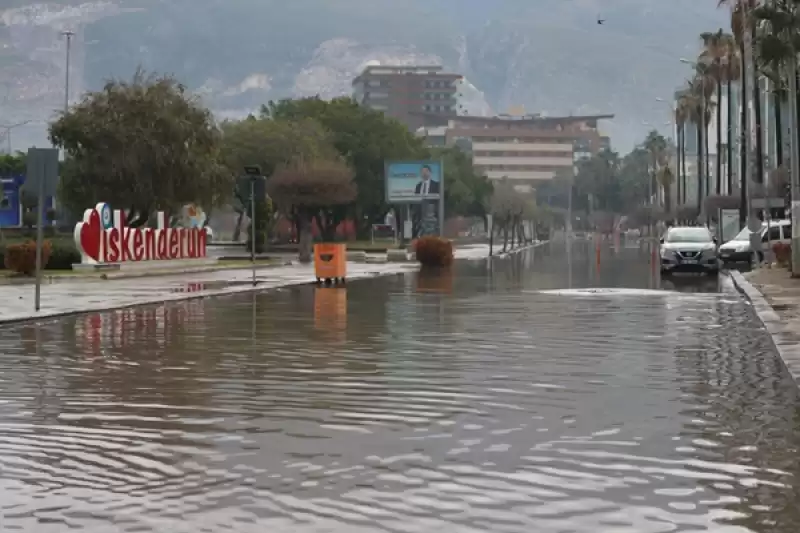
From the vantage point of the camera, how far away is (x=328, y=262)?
39.7m

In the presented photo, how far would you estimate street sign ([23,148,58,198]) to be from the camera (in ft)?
78.2

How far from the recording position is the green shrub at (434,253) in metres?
56.5

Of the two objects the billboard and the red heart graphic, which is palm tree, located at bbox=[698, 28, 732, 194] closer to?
the billboard

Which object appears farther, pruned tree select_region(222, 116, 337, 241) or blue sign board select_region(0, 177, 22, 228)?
blue sign board select_region(0, 177, 22, 228)

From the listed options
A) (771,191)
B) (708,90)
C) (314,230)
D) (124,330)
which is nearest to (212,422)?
(124,330)

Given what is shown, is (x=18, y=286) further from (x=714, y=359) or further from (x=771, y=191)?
(x=771, y=191)

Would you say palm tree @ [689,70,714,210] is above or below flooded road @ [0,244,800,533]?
above

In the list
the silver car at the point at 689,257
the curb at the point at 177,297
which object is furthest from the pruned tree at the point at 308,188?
the silver car at the point at 689,257

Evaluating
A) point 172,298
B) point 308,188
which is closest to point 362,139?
point 308,188

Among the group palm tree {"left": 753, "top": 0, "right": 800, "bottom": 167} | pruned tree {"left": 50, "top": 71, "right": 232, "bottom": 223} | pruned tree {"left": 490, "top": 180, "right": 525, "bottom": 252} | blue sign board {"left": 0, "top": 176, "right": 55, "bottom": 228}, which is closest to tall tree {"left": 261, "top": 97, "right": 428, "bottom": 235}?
pruned tree {"left": 490, "top": 180, "right": 525, "bottom": 252}

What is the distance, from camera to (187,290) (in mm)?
33500

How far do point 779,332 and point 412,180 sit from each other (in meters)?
69.4

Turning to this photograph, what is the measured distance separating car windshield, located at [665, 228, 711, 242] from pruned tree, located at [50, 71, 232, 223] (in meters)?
19.6

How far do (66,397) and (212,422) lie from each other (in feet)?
7.61
